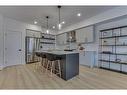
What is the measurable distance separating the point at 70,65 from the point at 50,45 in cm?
602

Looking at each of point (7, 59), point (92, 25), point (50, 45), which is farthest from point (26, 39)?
point (92, 25)

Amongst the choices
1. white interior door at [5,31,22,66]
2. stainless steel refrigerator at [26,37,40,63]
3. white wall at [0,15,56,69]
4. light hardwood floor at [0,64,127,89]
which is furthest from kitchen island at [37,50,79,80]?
stainless steel refrigerator at [26,37,40,63]

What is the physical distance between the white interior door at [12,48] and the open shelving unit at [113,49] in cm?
486

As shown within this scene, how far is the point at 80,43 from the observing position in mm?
8023

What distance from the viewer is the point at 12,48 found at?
6.97 metres

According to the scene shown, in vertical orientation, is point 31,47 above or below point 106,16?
below

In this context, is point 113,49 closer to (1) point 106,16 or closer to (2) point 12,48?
(1) point 106,16

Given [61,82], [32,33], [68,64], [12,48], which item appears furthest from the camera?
[32,33]

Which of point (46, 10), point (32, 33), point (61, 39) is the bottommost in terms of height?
point (61, 39)

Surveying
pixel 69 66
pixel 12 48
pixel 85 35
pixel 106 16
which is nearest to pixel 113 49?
pixel 106 16

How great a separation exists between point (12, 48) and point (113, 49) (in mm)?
5559

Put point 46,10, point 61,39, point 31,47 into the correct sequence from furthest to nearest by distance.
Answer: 1. point 61,39
2. point 31,47
3. point 46,10

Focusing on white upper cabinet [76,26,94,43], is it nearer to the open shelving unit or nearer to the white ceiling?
the open shelving unit

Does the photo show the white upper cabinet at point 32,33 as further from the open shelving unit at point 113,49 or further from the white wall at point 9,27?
the open shelving unit at point 113,49
